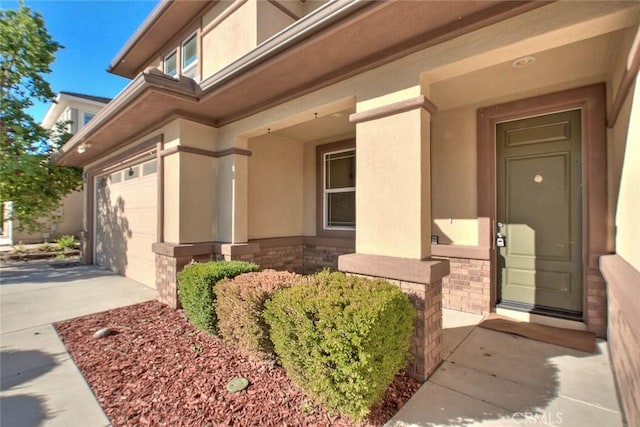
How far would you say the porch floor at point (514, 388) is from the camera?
2.34m

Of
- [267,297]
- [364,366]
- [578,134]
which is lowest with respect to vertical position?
[364,366]

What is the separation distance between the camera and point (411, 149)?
3072mm

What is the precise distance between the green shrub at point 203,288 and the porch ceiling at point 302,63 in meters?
2.63

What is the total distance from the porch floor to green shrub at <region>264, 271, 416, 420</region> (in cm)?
49

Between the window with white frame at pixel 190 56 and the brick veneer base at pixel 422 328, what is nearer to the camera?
the brick veneer base at pixel 422 328

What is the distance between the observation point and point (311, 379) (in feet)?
7.81

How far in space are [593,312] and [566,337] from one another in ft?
1.69

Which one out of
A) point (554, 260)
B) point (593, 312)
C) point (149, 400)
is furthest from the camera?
point (554, 260)

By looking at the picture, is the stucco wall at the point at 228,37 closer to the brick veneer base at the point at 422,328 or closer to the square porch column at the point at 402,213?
the square porch column at the point at 402,213

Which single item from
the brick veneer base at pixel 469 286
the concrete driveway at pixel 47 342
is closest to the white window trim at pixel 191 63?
the concrete driveway at pixel 47 342

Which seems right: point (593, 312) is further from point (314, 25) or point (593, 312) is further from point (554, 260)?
point (314, 25)

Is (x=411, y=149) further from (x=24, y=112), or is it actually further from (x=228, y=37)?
(x=24, y=112)

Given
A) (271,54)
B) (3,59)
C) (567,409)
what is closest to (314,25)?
(271,54)

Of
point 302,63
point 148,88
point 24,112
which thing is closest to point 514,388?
point 302,63
